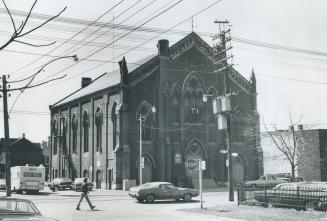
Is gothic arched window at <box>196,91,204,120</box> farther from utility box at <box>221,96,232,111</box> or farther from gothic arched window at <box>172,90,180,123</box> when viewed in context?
utility box at <box>221,96,232,111</box>

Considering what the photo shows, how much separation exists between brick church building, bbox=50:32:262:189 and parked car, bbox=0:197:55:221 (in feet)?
115

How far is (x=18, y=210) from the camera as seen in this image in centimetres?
1078

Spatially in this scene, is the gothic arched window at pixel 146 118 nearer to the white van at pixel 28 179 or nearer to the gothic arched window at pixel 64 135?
the white van at pixel 28 179

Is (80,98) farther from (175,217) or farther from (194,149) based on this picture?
(175,217)

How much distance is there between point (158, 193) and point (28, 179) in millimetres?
16245

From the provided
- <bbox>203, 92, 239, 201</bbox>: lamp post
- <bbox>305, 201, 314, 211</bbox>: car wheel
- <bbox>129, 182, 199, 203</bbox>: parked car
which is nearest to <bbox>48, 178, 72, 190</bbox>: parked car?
<bbox>129, 182, 199, 203</bbox>: parked car

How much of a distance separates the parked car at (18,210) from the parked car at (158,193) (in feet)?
63.5

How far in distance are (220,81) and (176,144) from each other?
9403 millimetres

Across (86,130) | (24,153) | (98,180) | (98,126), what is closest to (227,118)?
(98,180)

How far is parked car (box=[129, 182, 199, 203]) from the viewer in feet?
99.2

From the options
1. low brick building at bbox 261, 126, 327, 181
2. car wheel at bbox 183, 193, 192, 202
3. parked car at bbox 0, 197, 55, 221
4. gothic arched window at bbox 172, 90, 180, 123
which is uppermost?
gothic arched window at bbox 172, 90, 180, 123

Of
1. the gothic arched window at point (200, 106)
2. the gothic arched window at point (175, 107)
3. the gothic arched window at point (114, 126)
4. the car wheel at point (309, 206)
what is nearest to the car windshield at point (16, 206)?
the car wheel at point (309, 206)

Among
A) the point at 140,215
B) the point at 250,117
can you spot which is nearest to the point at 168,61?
the point at 250,117

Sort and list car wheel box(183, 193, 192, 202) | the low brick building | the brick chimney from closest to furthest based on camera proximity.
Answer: car wheel box(183, 193, 192, 202) < the low brick building < the brick chimney
